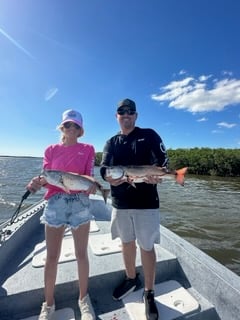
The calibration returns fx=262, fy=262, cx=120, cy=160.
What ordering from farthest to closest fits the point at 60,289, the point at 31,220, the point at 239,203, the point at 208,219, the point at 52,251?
the point at 239,203
the point at 208,219
the point at 31,220
the point at 60,289
the point at 52,251

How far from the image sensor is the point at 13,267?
125 inches

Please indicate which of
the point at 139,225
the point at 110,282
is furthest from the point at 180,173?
the point at 110,282

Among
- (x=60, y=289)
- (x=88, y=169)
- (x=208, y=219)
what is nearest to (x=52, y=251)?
(x=60, y=289)

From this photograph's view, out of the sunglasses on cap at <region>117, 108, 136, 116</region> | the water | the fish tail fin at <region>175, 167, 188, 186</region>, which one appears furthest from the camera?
the water

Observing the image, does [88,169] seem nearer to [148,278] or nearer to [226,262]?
[148,278]

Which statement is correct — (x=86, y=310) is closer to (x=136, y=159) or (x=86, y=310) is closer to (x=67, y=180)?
(x=67, y=180)

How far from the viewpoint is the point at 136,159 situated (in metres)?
2.74

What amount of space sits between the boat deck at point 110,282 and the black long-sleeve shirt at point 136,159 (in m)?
0.90

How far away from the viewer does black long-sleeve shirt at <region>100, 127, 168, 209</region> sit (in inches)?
105

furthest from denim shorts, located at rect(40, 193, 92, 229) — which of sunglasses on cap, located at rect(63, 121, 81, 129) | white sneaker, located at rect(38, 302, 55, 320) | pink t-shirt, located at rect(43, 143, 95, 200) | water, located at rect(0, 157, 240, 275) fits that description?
water, located at rect(0, 157, 240, 275)

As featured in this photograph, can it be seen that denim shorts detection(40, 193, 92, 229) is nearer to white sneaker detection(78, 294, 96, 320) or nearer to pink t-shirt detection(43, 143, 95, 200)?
pink t-shirt detection(43, 143, 95, 200)

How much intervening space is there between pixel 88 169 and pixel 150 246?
0.98m

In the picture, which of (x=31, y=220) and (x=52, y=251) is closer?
(x=52, y=251)

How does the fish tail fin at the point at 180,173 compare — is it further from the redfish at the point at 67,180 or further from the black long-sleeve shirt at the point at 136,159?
the redfish at the point at 67,180
